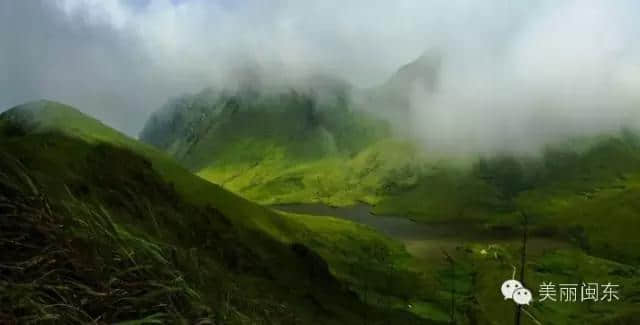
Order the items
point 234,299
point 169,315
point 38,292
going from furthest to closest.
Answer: point 234,299
point 169,315
point 38,292

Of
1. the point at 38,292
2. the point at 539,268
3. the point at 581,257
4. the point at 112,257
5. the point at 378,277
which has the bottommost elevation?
the point at 38,292

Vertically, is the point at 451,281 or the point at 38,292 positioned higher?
the point at 451,281

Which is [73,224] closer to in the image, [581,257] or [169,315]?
[169,315]

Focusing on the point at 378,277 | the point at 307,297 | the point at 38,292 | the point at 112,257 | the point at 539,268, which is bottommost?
the point at 38,292

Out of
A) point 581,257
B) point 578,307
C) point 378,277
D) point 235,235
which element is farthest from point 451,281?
point 235,235

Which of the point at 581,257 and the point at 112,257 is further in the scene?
the point at 581,257

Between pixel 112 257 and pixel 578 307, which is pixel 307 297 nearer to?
pixel 112 257

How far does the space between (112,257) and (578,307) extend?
14315cm

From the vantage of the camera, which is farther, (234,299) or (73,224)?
(234,299)

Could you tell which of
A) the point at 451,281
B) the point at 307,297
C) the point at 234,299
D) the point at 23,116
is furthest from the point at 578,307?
the point at 234,299

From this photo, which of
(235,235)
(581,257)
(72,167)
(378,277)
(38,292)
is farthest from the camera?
(581,257)

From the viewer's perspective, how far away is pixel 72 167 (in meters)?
56.3

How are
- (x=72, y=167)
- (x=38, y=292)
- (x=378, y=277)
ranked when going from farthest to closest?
(x=378, y=277) → (x=72, y=167) → (x=38, y=292)

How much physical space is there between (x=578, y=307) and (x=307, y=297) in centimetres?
8488
